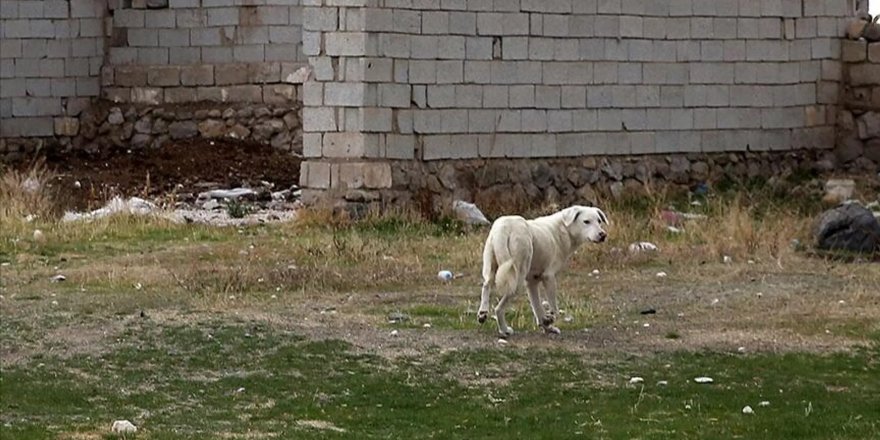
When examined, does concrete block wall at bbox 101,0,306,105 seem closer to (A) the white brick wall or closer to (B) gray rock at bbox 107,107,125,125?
(B) gray rock at bbox 107,107,125,125

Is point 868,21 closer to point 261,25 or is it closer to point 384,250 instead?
point 261,25

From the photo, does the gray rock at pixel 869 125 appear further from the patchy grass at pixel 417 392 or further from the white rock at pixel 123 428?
the white rock at pixel 123 428

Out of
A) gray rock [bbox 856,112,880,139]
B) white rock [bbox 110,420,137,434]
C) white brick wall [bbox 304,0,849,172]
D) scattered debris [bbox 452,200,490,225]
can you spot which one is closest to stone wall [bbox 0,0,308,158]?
white brick wall [bbox 304,0,849,172]

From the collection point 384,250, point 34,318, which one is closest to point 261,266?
point 384,250

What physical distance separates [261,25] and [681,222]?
268 inches

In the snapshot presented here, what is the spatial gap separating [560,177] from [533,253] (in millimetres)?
8805

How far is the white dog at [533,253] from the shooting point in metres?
12.1

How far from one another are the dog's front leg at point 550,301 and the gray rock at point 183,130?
12.2 metres

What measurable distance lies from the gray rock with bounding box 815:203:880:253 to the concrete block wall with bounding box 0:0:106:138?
35.0 ft

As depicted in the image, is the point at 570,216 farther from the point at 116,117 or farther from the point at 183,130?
the point at 116,117

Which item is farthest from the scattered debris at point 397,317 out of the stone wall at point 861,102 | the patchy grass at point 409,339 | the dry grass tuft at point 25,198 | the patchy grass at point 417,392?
the stone wall at point 861,102

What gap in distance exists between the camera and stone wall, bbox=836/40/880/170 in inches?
931

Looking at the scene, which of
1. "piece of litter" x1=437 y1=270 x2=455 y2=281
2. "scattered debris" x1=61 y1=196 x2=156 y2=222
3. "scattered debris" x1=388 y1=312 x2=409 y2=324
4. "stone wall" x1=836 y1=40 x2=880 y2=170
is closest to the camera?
"scattered debris" x1=388 y1=312 x2=409 y2=324

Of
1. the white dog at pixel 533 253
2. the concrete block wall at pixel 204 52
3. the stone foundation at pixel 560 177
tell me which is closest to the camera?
the white dog at pixel 533 253
